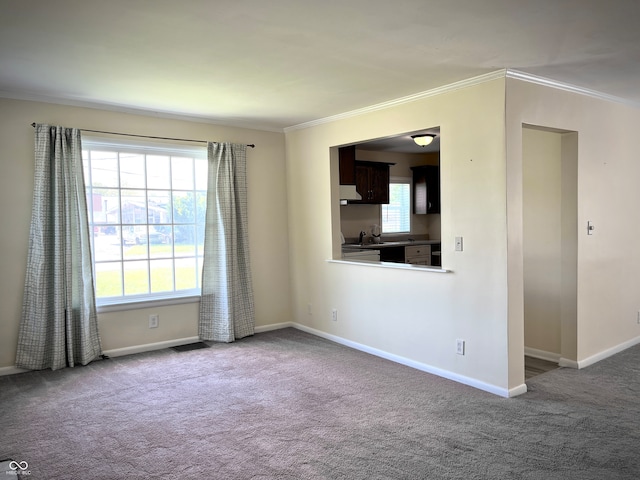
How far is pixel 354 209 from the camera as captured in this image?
25.2 ft

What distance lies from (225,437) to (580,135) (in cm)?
370

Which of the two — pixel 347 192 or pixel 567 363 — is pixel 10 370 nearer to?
pixel 347 192

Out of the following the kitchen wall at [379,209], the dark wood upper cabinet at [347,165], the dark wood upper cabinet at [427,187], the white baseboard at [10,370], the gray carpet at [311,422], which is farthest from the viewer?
the dark wood upper cabinet at [427,187]

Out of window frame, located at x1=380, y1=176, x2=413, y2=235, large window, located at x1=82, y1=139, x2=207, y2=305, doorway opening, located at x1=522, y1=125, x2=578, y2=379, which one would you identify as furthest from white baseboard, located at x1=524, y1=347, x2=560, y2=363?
window frame, located at x1=380, y1=176, x2=413, y2=235

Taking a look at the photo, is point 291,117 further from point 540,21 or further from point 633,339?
point 633,339

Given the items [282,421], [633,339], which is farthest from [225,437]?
[633,339]

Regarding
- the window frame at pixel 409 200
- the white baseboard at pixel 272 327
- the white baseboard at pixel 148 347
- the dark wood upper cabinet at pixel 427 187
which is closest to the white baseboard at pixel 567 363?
the white baseboard at pixel 272 327

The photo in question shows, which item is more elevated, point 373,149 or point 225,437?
point 373,149

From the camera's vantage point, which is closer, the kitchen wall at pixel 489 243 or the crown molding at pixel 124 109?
the kitchen wall at pixel 489 243

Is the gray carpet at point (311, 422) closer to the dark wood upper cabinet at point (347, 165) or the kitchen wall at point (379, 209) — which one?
the dark wood upper cabinet at point (347, 165)

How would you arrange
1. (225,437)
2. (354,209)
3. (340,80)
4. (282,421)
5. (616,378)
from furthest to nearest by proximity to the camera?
1. (354,209)
2. (616,378)
3. (340,80)
4. (282,421)
5. (225,437)

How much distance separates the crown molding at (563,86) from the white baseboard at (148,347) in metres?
3.97

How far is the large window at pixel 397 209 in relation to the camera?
26.7ft

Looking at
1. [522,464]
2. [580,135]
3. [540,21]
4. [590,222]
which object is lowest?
[522,464]
